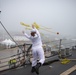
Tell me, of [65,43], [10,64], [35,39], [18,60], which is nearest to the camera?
[35,39]

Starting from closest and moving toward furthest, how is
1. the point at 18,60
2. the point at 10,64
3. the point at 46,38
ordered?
the point at 10,64 → the point at 18,60 → the point at 46,38

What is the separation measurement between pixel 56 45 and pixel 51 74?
2.75 meters

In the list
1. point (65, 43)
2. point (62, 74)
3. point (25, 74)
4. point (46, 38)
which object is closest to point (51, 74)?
point (62, 74)

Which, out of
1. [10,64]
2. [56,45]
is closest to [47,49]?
[56,45]

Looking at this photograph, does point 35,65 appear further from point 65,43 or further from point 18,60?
point 65,43

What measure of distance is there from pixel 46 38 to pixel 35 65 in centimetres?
196

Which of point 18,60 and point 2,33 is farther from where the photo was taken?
point 2,33

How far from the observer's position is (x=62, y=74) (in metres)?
3.21

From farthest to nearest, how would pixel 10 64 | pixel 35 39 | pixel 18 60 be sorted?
pixel 18 60 < pixel 10 64 < pixel 35 39

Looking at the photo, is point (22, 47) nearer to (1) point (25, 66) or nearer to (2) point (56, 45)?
(1) point (25, 66)

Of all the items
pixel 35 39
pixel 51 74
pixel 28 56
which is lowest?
pixel 51 74

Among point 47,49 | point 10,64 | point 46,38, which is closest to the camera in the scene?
point 10,64

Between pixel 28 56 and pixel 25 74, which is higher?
pixel 28 56

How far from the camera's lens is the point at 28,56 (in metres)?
4.20
